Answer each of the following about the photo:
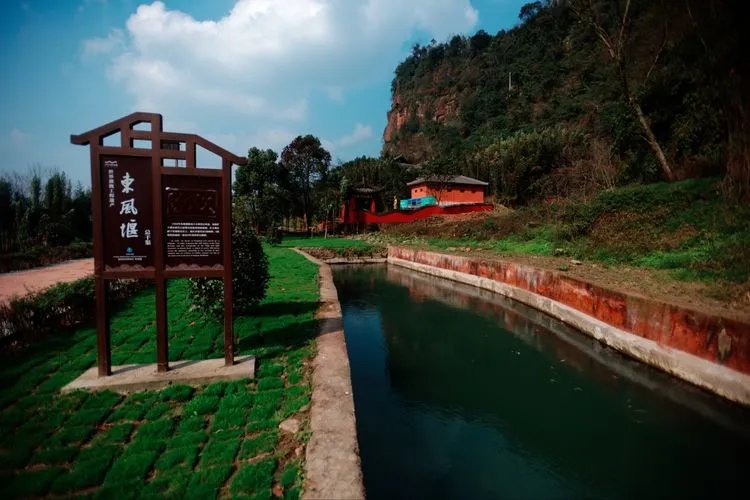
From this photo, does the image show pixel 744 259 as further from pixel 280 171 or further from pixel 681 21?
pixel 280 171

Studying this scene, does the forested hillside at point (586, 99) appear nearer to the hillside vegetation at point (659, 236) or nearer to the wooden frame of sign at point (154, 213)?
the hillside vegetation at point (659, 236)

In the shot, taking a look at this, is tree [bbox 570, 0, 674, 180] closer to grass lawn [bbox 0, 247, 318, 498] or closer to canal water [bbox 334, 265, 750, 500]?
canal water [bbox 334, 265, 750, 500]

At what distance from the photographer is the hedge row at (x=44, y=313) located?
5.40 meters

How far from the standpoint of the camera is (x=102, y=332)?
4.32 metres

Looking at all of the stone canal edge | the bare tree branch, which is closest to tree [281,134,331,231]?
the bare tree branch

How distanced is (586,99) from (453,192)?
22.9 meters

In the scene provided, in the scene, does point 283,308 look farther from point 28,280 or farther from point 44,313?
point 28,280

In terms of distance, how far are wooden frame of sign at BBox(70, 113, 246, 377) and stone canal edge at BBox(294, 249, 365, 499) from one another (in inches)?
52.4

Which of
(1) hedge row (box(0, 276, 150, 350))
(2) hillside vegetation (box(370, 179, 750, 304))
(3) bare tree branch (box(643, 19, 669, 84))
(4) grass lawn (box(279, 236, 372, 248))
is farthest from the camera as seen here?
(4) grass lawn (box(279, 236, 372, 248))

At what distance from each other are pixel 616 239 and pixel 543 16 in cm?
7307

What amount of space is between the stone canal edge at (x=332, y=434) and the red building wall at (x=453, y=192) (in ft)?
101

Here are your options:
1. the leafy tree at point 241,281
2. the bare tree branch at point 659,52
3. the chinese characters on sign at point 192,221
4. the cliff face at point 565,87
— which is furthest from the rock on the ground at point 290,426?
the bare tree branch at point 659,52

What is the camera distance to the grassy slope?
791 cm

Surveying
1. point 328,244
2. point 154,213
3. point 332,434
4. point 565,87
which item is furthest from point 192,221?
point 565,87
